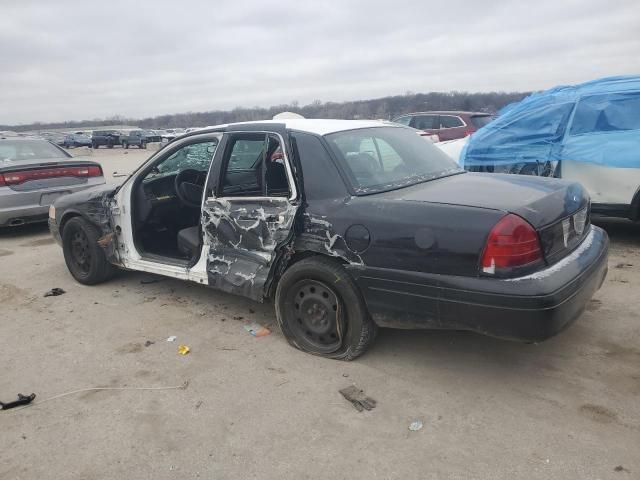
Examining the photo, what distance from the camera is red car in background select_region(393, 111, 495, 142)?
12.7m

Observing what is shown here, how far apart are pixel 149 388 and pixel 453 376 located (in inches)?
78.3

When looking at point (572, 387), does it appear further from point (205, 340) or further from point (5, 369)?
point (5, 369)

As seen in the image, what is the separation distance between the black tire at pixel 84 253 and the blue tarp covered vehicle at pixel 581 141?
460cm

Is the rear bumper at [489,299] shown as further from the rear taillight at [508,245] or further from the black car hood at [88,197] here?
the black car hood at [88,197]

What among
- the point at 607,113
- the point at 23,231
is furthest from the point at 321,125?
the point at 23,231

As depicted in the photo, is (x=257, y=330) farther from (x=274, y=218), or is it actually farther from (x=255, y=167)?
(x=255, y=167)

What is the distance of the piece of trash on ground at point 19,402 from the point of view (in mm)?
3220

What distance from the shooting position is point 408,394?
3.17 meters

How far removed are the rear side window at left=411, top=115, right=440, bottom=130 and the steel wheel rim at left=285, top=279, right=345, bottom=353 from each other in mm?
10399

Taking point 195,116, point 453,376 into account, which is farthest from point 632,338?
point 195,116

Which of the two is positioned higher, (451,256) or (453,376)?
(451,256)

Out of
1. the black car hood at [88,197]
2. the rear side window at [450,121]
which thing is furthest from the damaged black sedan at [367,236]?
the rear side window at [450,121]

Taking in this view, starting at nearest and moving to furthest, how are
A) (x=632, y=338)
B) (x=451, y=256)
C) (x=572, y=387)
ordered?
1. (x=451, y=256)
2. (x=572, y=387)
3. (x=632, y=338)

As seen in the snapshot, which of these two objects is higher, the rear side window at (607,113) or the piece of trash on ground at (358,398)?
the rear side window at (607,113)
